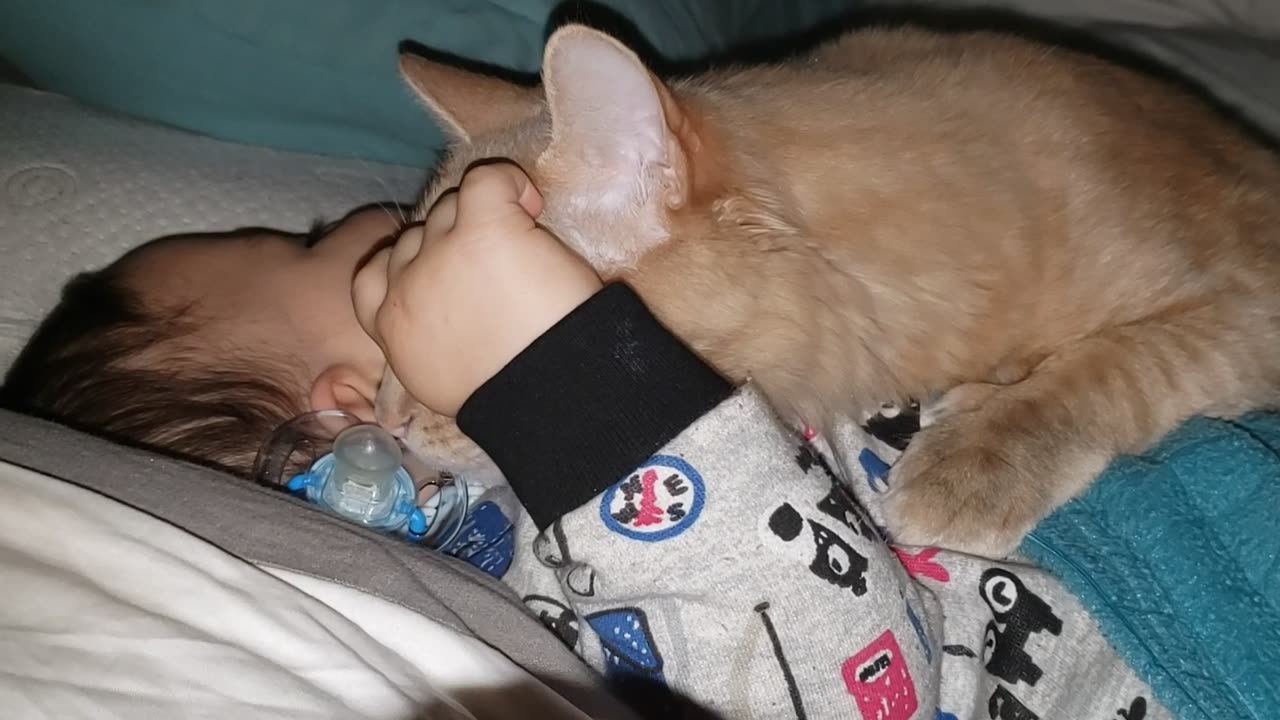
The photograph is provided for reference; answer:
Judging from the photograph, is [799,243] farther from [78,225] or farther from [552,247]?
[78,225]

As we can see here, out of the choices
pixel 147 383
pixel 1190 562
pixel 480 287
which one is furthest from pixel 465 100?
pixel 1190 562

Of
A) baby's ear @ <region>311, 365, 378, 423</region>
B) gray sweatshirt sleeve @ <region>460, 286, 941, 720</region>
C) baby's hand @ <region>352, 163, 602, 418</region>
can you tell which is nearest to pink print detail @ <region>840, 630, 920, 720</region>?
gray sweatshirt sleeve @ <region>460, 286, 941, 720</region>

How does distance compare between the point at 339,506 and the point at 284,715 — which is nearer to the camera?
the point at 284,715

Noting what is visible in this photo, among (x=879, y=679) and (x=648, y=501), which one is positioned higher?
(x=648, y=501)

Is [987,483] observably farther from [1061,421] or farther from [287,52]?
[287,52]

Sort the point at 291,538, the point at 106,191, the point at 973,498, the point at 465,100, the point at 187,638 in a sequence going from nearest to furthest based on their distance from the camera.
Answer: the point at 187,638 < the point at 291,538 < the point at 973,498 < the point at 465,100 < the point at 106,191

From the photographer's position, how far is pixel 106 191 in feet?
4.35

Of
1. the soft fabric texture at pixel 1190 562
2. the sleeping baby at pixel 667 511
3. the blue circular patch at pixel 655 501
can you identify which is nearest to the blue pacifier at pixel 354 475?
the sleeping baby at pixel 667 511

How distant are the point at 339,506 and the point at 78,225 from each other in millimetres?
527

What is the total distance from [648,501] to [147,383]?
1.97ft

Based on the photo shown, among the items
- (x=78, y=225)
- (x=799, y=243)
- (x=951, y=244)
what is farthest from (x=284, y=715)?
(x=78, y=225)

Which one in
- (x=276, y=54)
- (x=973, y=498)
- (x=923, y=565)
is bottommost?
(x=923, y=565)

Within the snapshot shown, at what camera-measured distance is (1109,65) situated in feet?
4.06

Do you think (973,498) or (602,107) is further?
(973,498)
